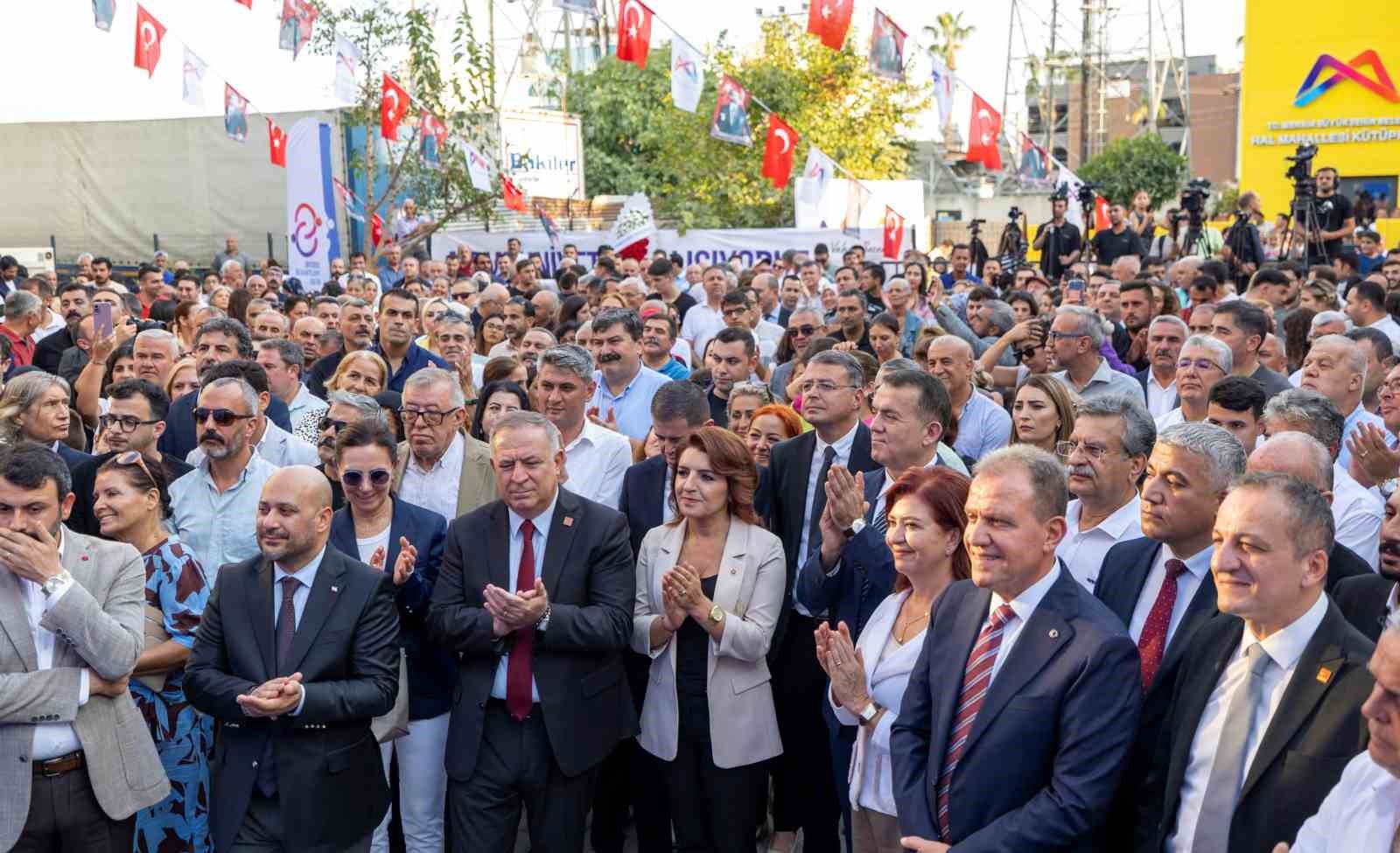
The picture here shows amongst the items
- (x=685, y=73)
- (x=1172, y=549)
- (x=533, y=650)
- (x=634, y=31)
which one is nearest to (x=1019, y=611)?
(x=1172, y=549)

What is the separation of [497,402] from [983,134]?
11.6 m

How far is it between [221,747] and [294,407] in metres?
3.18

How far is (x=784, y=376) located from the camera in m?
8.92

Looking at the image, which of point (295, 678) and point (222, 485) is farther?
point (222, 485)

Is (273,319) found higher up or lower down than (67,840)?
higher up

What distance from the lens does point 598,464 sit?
6.35 m

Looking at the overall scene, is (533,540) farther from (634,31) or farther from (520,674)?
(634,31)

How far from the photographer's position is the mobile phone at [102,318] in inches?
337

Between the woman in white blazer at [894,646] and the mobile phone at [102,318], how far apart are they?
601 cm

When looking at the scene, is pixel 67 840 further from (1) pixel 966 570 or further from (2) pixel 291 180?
(2) pixel 291 180

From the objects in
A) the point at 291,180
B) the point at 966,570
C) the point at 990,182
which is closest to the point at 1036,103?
the point at 990,182

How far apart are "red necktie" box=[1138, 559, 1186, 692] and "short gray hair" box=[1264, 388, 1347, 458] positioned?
1440mm

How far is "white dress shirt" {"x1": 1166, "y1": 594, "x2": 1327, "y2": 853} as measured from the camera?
334 centimetres

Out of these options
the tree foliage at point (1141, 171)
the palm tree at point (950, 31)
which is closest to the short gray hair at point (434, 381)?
the tree foliage at point (1141, 171)
